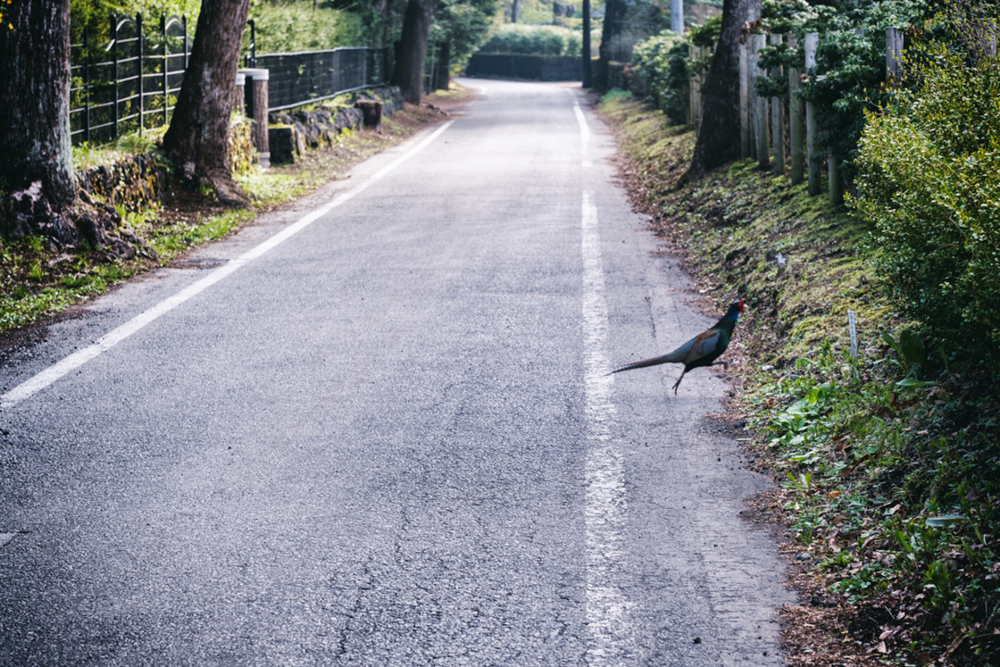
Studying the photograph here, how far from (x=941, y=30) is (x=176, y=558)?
800 centimetres

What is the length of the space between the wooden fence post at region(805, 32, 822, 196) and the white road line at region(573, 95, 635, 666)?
11.6 ft

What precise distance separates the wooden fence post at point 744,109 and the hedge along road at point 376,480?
5334 mm

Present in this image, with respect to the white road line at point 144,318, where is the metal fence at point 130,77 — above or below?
above

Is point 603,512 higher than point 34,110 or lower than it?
lower

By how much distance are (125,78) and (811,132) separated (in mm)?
9687

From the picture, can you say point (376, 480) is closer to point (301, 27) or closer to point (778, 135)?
point (778, 135)

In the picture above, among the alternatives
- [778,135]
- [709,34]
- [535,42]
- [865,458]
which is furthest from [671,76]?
[535,42]

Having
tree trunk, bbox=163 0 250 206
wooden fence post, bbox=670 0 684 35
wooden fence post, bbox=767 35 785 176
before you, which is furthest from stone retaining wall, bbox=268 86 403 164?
wooden fence post, bbox=670 0 684 35

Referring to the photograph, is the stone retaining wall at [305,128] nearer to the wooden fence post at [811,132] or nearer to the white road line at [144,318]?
the white road line at [144,318]

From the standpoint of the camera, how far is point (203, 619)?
13.1 feet

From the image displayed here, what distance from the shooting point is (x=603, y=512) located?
16.4 ft

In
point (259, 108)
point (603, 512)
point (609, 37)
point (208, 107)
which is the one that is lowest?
point (603, 512)

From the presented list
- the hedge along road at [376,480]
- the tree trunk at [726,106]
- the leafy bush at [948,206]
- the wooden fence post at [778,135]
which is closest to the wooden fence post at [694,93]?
the tree trunk at [726,106]

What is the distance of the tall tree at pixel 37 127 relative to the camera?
10.0m
